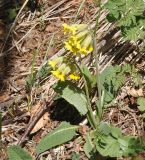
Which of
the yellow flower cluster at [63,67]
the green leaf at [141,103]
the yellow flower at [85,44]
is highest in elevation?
the yellow flower at [85,44]

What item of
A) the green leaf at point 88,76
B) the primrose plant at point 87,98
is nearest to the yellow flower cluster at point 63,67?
the primrose plant at point 87,98

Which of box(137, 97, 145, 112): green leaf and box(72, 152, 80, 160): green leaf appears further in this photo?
box(137, 97, 145, 112): green leaf

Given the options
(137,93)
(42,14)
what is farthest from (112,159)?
(42,14)

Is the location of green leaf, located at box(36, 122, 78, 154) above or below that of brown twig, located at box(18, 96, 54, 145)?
below

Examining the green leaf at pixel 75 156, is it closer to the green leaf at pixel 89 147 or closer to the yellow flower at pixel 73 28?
the green leaf at pixel 89 147

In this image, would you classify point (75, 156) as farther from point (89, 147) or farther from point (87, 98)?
point (87, 98)

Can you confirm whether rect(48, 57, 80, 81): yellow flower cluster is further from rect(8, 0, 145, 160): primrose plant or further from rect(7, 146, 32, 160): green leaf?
rect(7, 146, 32, 160): green leaf

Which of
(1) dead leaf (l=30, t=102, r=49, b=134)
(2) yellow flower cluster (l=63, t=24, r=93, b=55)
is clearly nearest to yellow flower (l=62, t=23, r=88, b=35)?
(2) yellow flower cluster (l=63, t=24, r=93, b=55)

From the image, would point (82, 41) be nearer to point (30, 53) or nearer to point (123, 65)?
point (123, 65)

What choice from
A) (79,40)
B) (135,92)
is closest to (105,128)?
(135,92)
